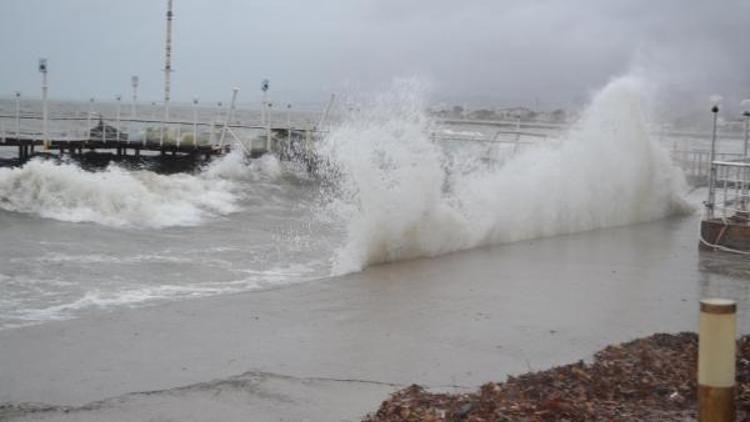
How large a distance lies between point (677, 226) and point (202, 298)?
1176 cm

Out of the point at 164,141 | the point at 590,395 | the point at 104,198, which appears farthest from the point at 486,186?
the point at 164,141

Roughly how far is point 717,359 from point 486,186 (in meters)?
12.3

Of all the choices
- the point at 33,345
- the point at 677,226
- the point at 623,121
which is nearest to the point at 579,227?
the point at 677,226

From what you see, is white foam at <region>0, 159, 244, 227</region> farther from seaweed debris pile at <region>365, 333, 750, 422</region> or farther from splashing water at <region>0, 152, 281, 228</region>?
seaweed debris pile at <region>365, 333, 750, 422</region>

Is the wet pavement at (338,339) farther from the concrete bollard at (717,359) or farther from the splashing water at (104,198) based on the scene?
the splashing water at (104,198)

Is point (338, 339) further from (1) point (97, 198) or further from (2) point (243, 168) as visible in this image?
(2) point (243, 168)

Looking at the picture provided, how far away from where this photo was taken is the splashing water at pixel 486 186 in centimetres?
1266

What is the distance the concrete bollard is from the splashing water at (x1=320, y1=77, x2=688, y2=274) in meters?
7.56

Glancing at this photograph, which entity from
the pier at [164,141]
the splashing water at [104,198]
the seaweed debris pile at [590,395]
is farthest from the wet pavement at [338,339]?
the pier at [164,141]

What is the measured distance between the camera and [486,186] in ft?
52.5

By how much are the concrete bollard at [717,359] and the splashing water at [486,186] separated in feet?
24.8

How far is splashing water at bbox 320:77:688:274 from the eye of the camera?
1266cm

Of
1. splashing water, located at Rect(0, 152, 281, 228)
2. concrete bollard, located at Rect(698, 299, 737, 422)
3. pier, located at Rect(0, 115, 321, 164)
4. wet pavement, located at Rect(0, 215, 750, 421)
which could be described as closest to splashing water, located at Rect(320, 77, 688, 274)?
wet pavement, located at Rect(0, 215, 750, 421)

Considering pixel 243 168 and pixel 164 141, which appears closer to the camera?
pixel 243 168
